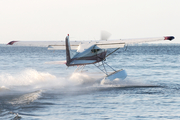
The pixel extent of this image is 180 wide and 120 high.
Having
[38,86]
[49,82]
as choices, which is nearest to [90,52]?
[49,82]

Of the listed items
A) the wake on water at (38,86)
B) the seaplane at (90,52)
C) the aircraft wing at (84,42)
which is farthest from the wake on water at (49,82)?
the aircraft wing at (84,42)

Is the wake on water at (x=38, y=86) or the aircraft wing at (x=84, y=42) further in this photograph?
the aircraft wing at (x=84, y=42)

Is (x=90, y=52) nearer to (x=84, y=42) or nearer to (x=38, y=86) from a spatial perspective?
(x=84, y=42)

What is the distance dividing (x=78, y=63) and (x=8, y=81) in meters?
4.62

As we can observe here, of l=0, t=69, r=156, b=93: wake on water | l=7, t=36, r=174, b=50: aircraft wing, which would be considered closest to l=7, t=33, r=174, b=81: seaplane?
l=7, t=36, r=174, b=50: aircraft wing

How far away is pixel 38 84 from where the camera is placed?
53.0 feet

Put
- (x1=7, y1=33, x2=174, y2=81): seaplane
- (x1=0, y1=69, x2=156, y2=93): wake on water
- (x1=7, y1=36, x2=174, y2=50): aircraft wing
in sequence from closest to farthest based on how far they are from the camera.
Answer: (x1=7, y1=33, x2=174, y2=81): seaplane → (x1=0, y1=69, x2=156, y2=93): wake on water → (x1=7, y1=36, x2=174, y2=50): aircraft wing

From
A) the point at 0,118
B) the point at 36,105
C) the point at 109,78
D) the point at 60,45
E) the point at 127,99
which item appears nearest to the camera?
the point at 0,118

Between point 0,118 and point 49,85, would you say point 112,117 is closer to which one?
point 0,118

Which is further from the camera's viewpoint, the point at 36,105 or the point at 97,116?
the point at 36,105

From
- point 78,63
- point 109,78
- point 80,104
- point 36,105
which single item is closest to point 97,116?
point 80,104

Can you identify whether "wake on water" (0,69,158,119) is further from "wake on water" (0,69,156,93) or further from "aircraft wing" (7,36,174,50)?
"aircraft wing" (7,36,174,50)

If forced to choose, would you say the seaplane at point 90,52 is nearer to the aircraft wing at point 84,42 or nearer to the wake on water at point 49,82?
the aircraft wing at point 84,42

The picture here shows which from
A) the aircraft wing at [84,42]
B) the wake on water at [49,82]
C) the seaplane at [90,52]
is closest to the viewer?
the seaplane at [90,52]
